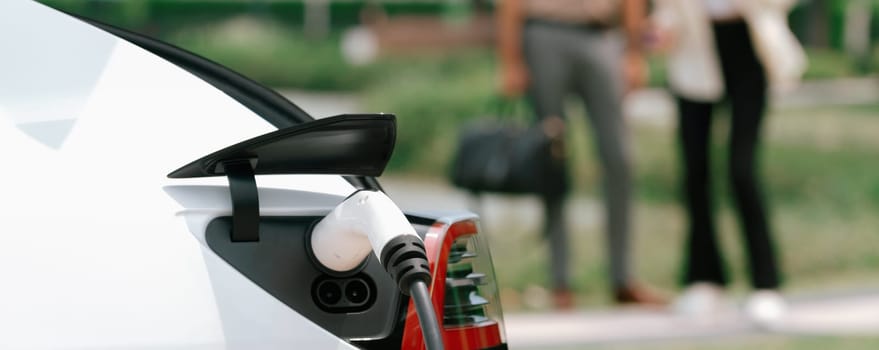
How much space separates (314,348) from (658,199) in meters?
9.33

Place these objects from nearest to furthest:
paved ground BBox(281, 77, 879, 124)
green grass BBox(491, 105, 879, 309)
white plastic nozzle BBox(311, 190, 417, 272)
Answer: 1. white plastic nozzle BBox(311, 190, 417, 272)
2. green grass BBox(491, 105, 879, 309)
3. paved ground BBox(281, 77, 879, 124)

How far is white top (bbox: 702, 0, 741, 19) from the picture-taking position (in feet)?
19.8

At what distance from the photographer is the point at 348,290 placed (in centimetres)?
180

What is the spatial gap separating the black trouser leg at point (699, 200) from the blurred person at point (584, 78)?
1.02ft

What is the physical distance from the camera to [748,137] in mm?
6129

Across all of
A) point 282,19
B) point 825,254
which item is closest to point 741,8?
point 825,254

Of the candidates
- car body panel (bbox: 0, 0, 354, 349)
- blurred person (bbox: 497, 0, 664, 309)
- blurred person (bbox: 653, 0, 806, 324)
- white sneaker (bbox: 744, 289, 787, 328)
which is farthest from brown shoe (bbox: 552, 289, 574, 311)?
car body panel (bbox: 0, 0, 354, 349)

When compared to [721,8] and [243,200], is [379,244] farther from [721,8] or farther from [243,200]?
[721,8]

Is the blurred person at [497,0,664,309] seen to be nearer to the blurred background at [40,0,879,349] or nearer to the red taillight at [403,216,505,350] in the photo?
the blurred background at [40,0,879,349]

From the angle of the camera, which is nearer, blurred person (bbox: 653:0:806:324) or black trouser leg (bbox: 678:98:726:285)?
blurred person (bbox: 653:0:806:324)

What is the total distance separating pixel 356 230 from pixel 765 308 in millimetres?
4594

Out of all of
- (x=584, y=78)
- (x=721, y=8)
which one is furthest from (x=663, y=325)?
(x=721, y=8)

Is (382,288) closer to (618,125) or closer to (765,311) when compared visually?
(765,311)

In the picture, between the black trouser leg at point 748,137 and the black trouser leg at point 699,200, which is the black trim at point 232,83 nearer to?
the black trouser leg at point 748,137
